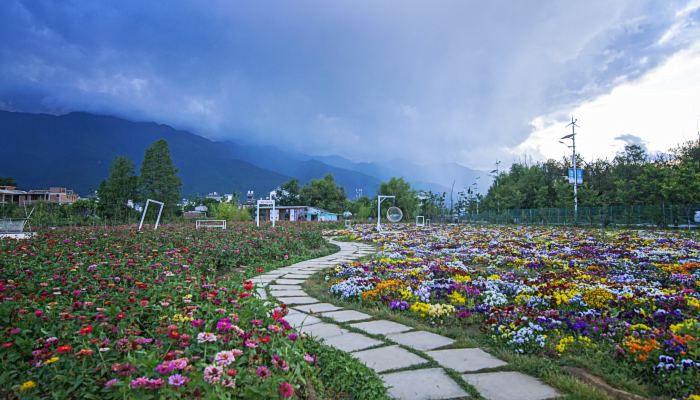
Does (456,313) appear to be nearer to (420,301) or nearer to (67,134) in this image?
(420,301)

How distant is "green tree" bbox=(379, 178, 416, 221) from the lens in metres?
48.6

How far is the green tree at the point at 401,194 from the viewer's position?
48.6 m

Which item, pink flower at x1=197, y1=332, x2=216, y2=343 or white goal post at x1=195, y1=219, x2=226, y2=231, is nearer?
pink flower at x1=197, y1=332, x2=216, y2=343

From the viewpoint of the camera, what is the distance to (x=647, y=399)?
6.91 ft

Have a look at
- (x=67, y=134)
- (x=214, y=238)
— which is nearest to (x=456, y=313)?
(x=214, y=238)

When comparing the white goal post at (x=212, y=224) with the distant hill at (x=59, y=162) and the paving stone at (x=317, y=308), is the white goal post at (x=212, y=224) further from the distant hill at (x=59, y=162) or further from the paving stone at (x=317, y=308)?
the distant hill at (x=59, y=162)

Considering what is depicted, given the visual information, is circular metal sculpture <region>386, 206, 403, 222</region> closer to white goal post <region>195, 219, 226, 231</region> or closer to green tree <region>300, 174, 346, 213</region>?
white goal post <region>195, 219, 226, 231</region>

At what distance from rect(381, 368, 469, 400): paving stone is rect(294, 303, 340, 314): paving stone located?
1812mm


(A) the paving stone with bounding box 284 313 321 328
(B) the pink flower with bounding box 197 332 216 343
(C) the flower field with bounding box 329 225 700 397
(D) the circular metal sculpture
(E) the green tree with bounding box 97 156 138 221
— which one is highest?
(E) the green tree with bounding box 97 156 138 221

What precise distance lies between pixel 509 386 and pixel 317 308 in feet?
7.76

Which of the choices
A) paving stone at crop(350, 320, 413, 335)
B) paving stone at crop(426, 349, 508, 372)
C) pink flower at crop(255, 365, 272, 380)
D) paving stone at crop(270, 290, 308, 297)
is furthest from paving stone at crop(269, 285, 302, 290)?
pink flower at crop(255, 365, 272, 380)

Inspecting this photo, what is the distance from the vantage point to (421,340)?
316cm

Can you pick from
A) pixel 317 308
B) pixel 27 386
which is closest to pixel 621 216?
pixel 317 308

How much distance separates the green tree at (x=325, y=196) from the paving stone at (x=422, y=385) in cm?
5324
